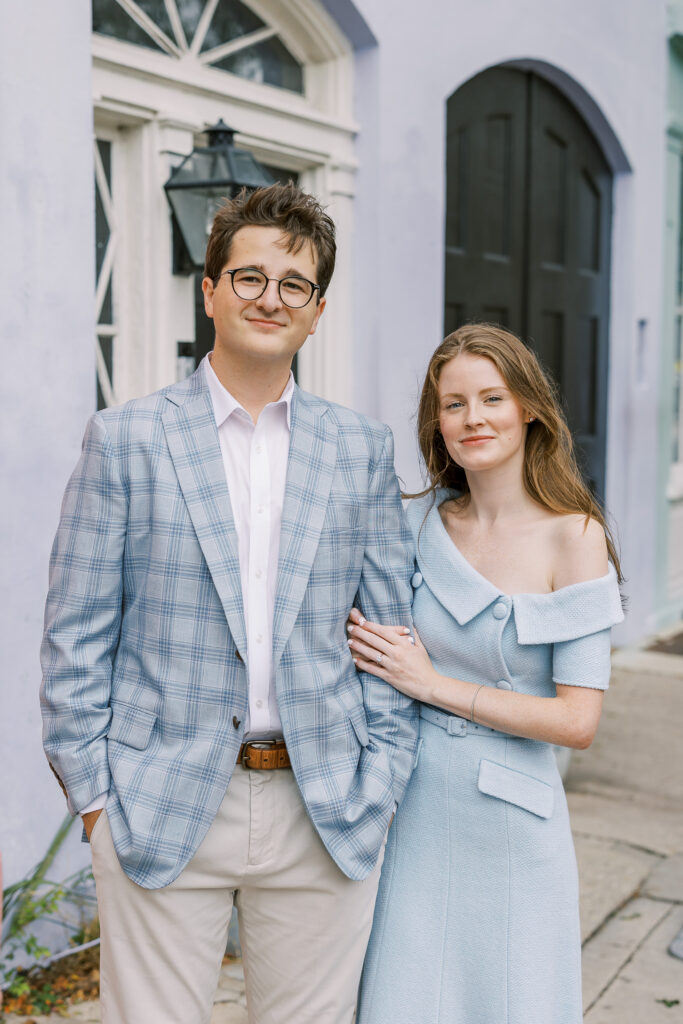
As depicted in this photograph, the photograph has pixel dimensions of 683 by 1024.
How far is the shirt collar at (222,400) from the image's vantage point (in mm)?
1985

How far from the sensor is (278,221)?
6.30 feet

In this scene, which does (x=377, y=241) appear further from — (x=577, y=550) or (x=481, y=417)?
(x=577, y=550)

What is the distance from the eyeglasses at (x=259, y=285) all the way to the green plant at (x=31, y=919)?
190 centimetres

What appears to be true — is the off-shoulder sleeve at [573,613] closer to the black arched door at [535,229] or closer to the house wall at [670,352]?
the black arched door at [535,229]

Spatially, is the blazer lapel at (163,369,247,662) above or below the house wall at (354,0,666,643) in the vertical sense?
below

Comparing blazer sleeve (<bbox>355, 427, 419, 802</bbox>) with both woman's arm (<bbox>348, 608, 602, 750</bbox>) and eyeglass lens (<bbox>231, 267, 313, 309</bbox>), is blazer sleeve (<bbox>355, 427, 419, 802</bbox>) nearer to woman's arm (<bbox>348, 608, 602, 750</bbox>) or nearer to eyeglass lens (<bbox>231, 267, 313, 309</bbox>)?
woman's arm (<bbox>348, 608, 602, 750</bbox>)

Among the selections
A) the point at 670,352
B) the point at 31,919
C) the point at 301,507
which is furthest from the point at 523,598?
the point at 670,352

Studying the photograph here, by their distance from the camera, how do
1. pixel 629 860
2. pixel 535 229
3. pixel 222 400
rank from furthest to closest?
pixel 535 229, pixel 629 860, pixel 222 400

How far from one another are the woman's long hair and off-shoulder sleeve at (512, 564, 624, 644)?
0.35 feet

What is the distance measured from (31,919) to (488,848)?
1589 mm

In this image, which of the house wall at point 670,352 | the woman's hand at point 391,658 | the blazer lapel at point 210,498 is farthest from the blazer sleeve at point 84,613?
the house wall at point 670,352

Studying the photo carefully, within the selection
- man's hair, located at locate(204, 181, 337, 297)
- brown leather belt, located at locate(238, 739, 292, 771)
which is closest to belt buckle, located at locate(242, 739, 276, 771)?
brown leather belt, located at locate(238, 739, 292, 771)

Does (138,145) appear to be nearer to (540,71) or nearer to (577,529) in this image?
(577,529)

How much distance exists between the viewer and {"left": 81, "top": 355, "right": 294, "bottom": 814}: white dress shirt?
1.94 meters
